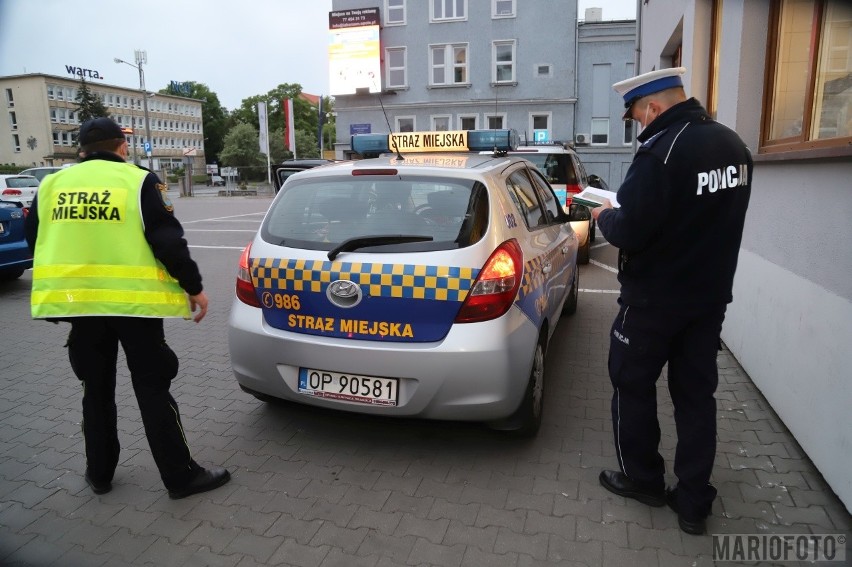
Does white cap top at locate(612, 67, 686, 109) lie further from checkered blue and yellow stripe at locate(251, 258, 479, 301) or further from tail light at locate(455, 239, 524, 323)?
checkered blue and yellow stripe at locate(251, 258, 479, 301)

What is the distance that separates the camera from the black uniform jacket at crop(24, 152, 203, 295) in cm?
285

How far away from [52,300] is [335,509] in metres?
1.66

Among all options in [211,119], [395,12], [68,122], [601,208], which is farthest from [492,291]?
[211,119]

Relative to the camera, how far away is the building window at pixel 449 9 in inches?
1300

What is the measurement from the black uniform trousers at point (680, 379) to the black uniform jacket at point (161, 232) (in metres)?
2.06

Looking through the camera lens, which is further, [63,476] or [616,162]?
[616,162]

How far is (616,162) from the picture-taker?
3172 centimetres

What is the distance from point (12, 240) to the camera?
8.23m

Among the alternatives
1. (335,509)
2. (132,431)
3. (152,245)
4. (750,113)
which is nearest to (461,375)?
(335,509)

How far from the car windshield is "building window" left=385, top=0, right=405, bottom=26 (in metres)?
20.2

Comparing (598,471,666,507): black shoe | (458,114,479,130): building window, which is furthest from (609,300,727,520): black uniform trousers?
(458,114,479,130): building window

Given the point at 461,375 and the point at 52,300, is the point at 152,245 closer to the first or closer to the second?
the point at 52,300

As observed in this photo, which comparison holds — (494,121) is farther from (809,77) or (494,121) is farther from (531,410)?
(531,410)

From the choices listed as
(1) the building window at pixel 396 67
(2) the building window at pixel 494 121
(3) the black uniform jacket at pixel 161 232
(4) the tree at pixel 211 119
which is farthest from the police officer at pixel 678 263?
(4) the tree at pixel 211 119
